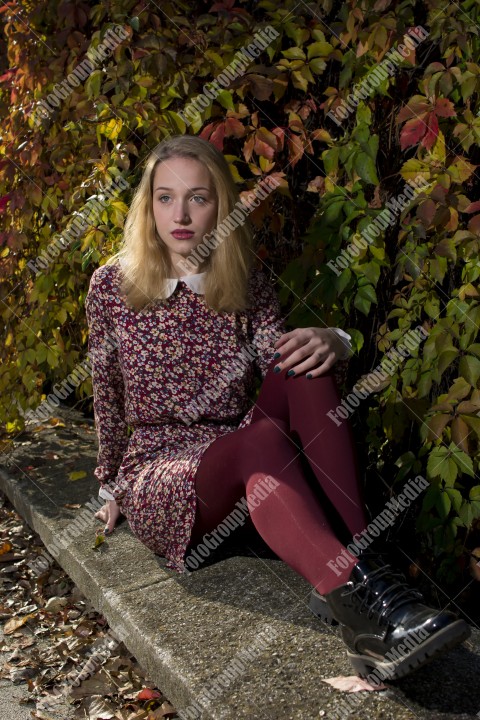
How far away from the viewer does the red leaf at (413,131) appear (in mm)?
2219

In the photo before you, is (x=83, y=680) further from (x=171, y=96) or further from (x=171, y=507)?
(x=171, y=96)

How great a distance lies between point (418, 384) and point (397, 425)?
0.19 meters

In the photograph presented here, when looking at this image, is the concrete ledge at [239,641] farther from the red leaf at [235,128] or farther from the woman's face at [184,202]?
the red leaf at [235,128]

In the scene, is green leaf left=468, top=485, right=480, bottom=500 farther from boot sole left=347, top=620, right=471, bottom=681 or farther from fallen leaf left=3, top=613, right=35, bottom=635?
fallen leaf left=3, top=613, right=35, bottom=635

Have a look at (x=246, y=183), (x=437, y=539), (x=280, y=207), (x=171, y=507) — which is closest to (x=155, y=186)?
(x=246, y=183)

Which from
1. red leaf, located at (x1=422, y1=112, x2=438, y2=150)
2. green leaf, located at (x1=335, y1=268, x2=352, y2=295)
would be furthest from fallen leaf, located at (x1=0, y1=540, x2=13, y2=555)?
red leaf, located at (x1=422, y1=112, x2=438, y2=150)

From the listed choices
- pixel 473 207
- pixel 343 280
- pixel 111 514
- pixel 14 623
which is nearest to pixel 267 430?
pixel 343 280

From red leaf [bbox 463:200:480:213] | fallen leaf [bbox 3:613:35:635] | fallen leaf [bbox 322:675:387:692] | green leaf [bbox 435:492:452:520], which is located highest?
red leaf [bbox 463:200:480:213]

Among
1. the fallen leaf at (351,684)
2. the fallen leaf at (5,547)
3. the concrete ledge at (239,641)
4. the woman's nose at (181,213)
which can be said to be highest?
the woman's nose at (181,213)

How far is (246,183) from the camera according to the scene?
291 centimetres

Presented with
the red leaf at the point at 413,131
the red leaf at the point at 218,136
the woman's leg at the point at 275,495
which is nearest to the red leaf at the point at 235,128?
the red leaf at the point at 218,136

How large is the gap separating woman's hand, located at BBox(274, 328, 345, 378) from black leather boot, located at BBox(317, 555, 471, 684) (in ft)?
1.90

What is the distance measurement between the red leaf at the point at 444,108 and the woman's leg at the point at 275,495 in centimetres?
93

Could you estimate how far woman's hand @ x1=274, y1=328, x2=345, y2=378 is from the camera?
2264 millimetres
